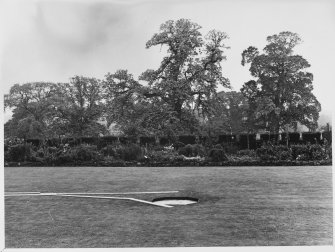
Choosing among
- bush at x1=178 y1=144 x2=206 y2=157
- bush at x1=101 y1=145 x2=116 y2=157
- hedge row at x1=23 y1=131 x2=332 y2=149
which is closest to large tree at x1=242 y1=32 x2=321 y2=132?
hedge row at x1=23 y1=131 x2=332 y2=149

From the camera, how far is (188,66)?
770 inches

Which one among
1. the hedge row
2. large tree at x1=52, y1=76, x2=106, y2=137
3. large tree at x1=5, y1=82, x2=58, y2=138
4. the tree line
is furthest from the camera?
large tree at x1=5, y1=82, x2=58, y2=138

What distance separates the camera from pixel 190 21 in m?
19.3

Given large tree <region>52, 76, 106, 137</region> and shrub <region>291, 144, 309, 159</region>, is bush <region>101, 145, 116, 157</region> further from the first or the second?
shrub <region>291, 144, 309, 159</region>

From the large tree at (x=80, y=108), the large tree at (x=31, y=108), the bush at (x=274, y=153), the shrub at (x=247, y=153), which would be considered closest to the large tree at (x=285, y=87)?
the shrub at (x=247, y=153)

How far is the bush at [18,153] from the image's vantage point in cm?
1577

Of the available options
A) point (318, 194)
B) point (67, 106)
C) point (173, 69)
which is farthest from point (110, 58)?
point (318, 194)

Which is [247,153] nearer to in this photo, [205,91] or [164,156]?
[164,156]

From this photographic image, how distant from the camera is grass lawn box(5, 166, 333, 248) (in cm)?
521

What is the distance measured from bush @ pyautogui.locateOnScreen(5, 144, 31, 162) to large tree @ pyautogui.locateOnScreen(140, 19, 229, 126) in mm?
6060

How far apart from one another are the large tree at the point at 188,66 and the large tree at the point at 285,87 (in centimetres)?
202

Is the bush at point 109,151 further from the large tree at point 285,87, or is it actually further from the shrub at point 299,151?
the large tree at point 285,87

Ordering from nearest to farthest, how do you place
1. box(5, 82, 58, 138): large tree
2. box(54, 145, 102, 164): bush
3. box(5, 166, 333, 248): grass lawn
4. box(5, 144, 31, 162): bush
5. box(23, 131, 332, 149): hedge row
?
box(5, 166, 333, 248): grass lawn, box(54, 145, 102, 164): bush, box(5, 144, 31, 162): bush, box(23, 131, 332, 149): hedge row, box(5, 82, 58, 138): large tree

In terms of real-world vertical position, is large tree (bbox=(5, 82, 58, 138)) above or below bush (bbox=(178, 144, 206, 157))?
above
